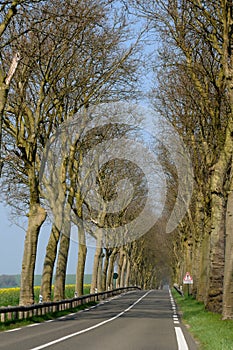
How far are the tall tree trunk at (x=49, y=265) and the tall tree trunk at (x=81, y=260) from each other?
1024 centimetres

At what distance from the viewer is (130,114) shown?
3841cm

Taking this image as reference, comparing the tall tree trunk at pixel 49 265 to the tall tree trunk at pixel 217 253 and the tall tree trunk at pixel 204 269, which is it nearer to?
the tall tree trunk at pixel 204 269

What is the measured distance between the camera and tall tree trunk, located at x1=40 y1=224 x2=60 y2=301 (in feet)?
102

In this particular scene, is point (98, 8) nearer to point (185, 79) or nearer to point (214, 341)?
point (185, 79)

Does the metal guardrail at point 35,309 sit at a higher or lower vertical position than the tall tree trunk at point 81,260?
lower

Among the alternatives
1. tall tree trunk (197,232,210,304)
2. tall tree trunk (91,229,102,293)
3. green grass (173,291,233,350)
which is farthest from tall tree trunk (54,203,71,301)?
tall tree trunk (91,229,102,293)

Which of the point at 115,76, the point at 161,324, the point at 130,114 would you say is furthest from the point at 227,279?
the point at 130,114

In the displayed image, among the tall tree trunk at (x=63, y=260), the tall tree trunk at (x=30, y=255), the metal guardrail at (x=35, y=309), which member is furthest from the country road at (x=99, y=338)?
the tall tree trunk at (x=63, y=260)

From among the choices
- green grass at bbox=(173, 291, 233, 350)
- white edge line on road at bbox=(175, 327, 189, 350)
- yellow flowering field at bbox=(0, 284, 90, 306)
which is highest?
green grass at bbox=(173, 291, 233, 350)

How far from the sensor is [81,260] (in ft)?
144

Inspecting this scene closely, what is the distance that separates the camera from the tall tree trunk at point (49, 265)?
31.0 meters

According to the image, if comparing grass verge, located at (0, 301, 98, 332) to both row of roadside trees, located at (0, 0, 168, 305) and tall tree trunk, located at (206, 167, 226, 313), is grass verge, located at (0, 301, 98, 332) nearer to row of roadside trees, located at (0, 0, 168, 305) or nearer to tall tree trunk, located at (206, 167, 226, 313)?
row of roadside trees, located at (0, 0, 168, 305)

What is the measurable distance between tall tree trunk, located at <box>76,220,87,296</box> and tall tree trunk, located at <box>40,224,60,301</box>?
1024 centimetres

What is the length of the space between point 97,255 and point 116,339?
35.6 metres
